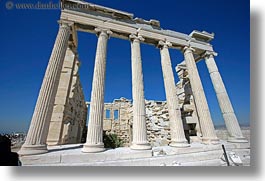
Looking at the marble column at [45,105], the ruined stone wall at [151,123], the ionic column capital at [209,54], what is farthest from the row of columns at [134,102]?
the ruined stone wall at [151,123]

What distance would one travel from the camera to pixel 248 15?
15.4 ft

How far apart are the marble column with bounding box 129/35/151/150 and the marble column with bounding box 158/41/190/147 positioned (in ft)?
4.70

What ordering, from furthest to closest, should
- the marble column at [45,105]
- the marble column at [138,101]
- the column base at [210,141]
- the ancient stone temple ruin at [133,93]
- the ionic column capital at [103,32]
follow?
the ionic column capital at [103,32] < the column base at [210,141] < the marble column at [138,101] < the ancient stone temple ruin at [133,93] < the marble column at [45,105]

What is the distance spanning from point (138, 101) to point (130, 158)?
7.36 feet

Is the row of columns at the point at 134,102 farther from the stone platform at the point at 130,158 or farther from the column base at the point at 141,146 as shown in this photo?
the stone platform at the point at 130,158

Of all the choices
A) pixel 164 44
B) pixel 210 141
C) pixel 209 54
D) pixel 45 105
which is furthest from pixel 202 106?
pixel 45 105

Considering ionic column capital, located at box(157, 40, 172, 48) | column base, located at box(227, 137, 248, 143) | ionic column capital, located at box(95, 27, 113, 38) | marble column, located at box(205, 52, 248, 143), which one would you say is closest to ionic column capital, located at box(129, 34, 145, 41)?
ionic column capital, located at box(95, 27, 113, 38)

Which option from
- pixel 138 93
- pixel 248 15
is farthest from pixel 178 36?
pixel 138 93

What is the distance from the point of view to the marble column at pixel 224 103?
7180 mm

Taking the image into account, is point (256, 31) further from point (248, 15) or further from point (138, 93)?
point (138, 93)

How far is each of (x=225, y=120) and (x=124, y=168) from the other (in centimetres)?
668

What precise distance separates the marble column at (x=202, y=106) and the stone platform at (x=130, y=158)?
0.78m

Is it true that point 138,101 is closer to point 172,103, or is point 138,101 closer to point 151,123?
point 172,103

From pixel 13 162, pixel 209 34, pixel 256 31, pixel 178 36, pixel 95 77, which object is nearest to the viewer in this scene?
pixel 13 162
